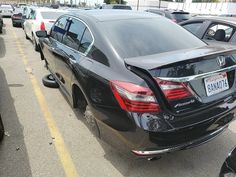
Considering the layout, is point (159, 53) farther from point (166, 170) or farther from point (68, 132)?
point (68, 132)

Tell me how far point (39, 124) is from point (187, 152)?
2.34 metres

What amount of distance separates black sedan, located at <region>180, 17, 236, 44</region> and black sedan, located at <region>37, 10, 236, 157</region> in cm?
255

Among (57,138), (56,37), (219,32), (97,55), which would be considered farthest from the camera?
(219,32)

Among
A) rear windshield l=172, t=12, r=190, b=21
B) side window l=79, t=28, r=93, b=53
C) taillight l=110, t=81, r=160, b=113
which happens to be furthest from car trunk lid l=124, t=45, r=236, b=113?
rear windshield l=172, t=12, r=190, b=21

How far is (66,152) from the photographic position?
360cm

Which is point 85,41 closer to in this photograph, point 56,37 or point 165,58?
point 165,58

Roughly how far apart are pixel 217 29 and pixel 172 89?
13.7 feet

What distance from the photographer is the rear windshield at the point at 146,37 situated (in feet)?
10.7

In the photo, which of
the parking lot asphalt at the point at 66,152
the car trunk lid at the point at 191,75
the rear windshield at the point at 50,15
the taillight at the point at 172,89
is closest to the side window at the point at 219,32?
the parking lot asphalt at the point at 66,152

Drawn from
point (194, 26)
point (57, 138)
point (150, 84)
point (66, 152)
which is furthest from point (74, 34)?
point (194, 26)

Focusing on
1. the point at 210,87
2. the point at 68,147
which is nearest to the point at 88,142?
the point at 68,147

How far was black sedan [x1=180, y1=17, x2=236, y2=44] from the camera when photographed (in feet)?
19.3

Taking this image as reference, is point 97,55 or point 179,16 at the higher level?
point 97,55

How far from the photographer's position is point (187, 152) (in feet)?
11.9
